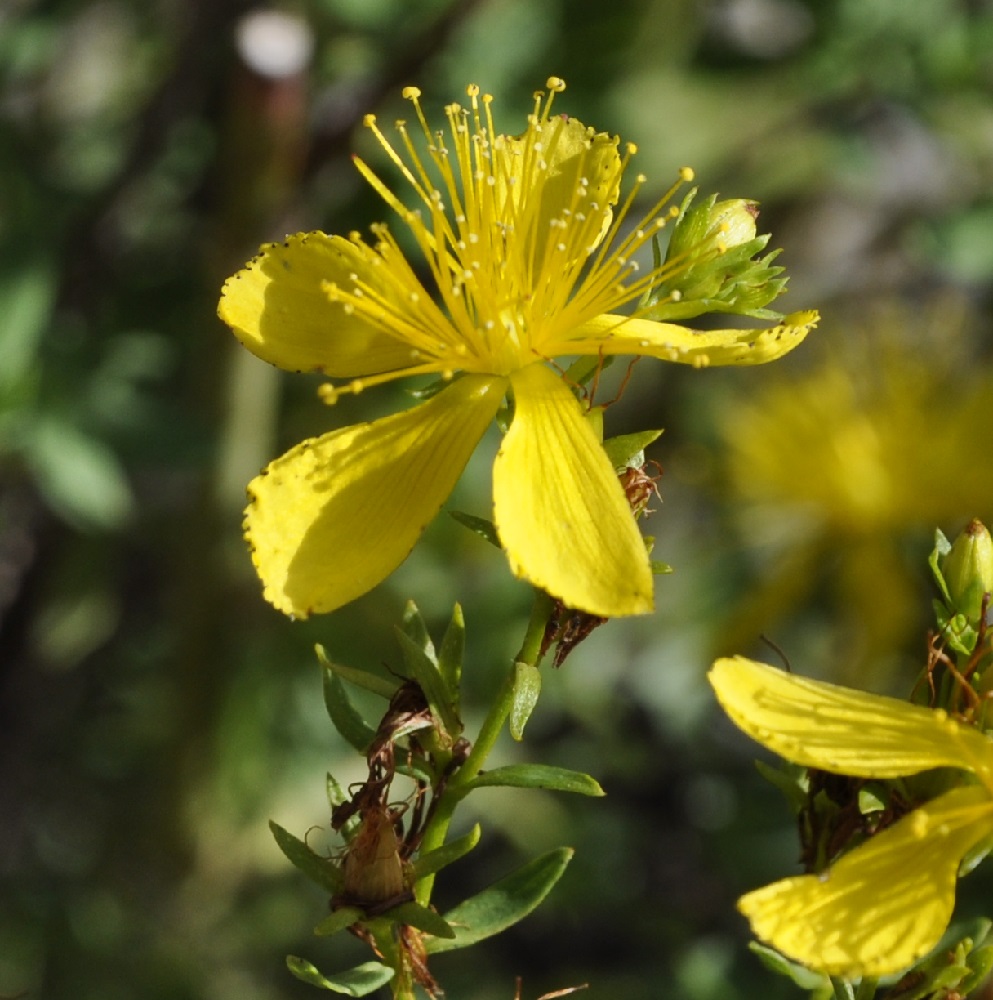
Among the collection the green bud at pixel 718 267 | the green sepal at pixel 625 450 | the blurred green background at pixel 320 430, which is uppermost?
the green bud at pixel 718 267

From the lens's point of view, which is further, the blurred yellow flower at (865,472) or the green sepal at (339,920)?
the blurred yellow flower at (865,472)

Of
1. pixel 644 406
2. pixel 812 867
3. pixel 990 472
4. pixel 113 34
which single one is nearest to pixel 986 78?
pixel 990 472

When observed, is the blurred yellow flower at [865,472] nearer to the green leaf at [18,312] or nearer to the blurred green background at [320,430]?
the blurred green background at [320,430]

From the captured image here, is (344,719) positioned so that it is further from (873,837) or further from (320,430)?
(320,430)

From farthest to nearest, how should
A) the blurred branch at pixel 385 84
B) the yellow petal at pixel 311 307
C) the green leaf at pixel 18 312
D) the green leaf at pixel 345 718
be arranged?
1. the blurred branch at pixel 385 84
2. the green leaf at pixel 18 312
3. the yellow petal at pixel 311 307
4. the green leaf at pixel 345 718

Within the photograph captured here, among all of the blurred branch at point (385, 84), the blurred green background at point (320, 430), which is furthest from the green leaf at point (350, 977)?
the blurred branch at point (385, 84)

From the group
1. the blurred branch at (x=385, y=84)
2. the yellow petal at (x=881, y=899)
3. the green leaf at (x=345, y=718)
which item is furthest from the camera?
the blurred branch at (x=385, y=84)

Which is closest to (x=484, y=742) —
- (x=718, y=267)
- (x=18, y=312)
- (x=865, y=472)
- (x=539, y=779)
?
(x=539, y=779)

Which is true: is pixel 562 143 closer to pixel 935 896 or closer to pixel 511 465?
pixel 511 465
